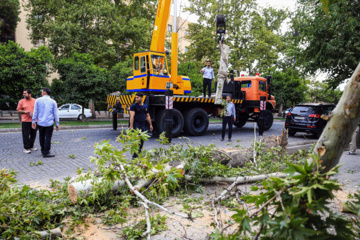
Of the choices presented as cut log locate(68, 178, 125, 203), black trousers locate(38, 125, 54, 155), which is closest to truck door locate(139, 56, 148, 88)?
black trousers locate(38, 125, 54, 155)

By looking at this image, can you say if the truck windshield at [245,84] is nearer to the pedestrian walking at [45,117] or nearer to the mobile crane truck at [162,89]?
the mobile crane truck at [162,89]

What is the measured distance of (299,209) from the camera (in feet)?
5.87

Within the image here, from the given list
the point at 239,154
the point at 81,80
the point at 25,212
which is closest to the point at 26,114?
the point at 25,212

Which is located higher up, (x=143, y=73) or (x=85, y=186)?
(x=143, y=73)

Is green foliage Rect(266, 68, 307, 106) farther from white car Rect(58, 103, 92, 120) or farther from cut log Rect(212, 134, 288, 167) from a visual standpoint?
cut log Rect(212, 134, 288, 167)

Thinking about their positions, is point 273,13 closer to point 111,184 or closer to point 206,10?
point 206,10

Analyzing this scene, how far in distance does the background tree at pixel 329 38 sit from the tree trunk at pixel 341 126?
9964 mm

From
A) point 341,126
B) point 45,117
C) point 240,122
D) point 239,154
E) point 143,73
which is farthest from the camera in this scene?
point 240,122

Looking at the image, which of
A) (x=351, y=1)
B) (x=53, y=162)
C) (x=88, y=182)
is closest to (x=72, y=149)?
(x=53, y=162)

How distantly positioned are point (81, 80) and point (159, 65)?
30.3 feet

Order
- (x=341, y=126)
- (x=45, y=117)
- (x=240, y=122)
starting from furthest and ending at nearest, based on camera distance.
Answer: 1. (x=240, y=122)
2. (x=45, y=117)
3. (x=341, y=126)

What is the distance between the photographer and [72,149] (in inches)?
331

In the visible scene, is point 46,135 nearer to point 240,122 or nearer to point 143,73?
point 143,73

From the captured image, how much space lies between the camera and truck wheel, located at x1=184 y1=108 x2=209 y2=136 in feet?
38.8
